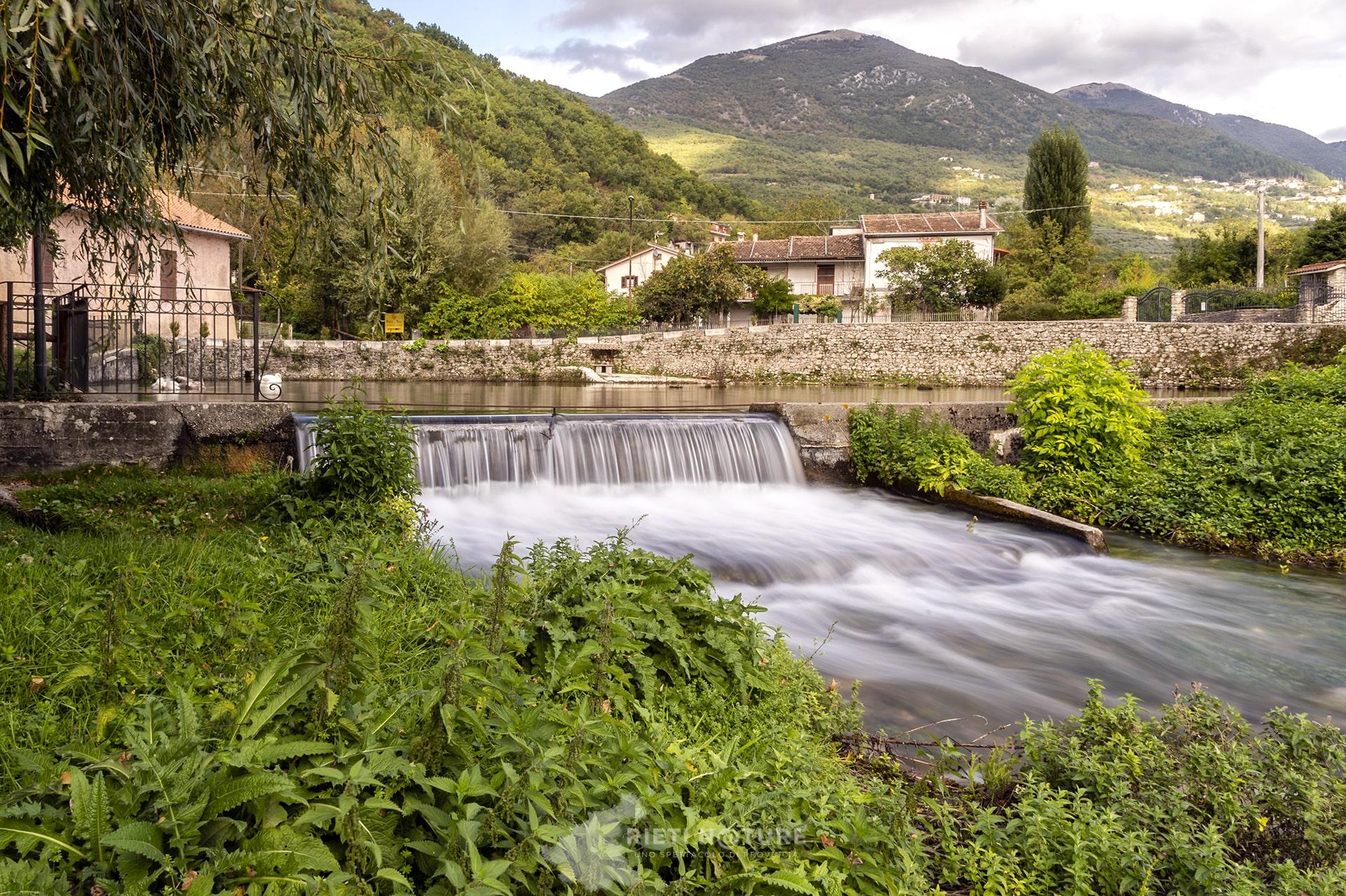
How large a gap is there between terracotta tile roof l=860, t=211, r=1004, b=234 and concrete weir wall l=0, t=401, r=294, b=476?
50426mm

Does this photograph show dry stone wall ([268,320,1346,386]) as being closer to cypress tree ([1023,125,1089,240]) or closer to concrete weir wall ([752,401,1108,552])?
concrete weir wall ([752,401,1108,552])

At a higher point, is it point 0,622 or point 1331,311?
point 1331,311

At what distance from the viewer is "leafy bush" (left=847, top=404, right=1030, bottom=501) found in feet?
35.8

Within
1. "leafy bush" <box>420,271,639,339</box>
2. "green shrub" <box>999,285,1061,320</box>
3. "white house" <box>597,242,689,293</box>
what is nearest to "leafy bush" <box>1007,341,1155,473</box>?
"leafy bush" <box>420,271,639,339</box>

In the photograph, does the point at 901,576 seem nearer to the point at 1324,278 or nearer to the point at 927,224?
the point at 1324,278

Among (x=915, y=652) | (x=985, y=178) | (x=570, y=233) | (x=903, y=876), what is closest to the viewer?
(x=903, y=876)

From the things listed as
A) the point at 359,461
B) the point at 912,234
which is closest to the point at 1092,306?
the point at 912,234

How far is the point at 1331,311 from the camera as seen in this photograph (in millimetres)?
32344

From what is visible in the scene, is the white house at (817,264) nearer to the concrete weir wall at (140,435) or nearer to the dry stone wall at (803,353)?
the dry stone wall at (803,353)

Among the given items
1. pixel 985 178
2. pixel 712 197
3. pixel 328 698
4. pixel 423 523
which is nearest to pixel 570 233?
pixel 712 197

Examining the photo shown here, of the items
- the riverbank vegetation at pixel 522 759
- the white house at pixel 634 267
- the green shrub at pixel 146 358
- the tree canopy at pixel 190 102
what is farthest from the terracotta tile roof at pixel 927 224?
the riverbank vegetation at pixel 522 759

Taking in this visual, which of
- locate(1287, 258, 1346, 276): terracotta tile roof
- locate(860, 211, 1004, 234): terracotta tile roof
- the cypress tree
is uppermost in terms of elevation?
the cypress tree

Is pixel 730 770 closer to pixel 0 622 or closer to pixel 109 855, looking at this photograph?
pixel 109 855

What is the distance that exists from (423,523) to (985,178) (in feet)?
552
